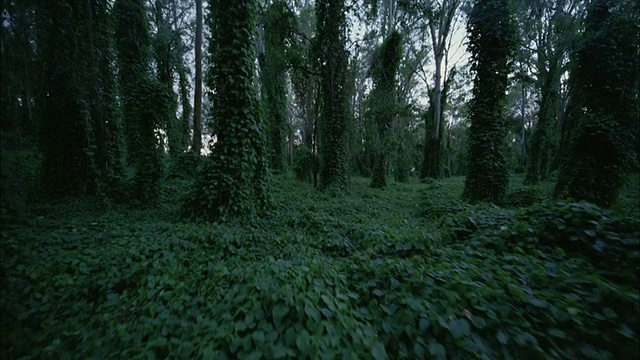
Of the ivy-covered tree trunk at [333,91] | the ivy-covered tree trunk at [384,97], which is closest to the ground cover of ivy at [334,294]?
the ivy-covered tree trunk at [333,91]

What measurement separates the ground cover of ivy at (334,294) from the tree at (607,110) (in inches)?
147

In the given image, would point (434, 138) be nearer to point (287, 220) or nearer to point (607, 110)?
point (607, 110)

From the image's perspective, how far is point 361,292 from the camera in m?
2.72

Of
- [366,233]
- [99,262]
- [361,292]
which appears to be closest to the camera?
[361,292]

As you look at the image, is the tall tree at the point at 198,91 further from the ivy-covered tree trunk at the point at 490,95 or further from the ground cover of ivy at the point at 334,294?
the ivy-covered tree trunk at the point at 490,95

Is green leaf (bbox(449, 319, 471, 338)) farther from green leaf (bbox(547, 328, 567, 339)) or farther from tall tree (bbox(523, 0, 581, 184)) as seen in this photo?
tall tree (bbox(523, 0, 581, 184))

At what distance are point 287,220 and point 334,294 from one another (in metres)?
3.45

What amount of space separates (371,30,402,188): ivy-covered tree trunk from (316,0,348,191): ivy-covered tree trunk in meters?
3.26

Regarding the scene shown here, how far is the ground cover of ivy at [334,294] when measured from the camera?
1.89 metres

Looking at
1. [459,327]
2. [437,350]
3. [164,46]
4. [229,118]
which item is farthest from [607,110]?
[164,46]

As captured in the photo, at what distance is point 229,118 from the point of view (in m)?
5.73

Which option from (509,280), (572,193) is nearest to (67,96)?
(509,280)

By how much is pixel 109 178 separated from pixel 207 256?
5196mm

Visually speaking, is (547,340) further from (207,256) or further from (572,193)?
(572,193)
